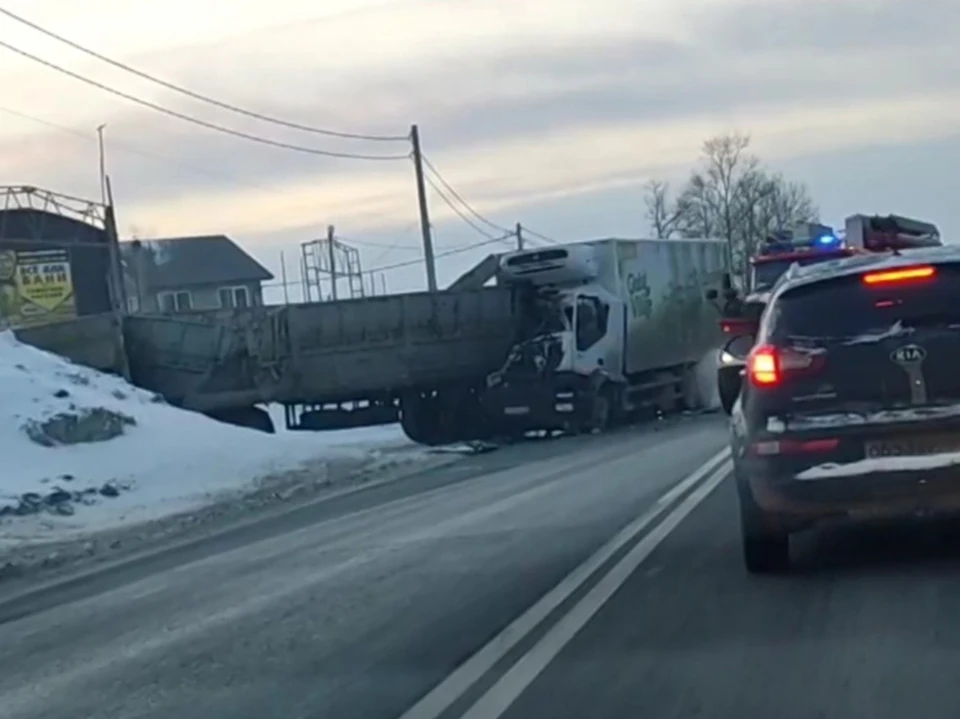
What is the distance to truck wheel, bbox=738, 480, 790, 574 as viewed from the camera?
33.2 feet

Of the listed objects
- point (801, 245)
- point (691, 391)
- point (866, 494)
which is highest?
point (801, 245)

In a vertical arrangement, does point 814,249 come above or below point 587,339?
above

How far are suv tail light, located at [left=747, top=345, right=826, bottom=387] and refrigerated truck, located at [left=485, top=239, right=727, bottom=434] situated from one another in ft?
70.8

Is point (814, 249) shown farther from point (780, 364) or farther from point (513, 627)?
point (513, 627)

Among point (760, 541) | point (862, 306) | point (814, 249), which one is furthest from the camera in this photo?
point (814, 249)

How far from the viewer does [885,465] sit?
381 inches

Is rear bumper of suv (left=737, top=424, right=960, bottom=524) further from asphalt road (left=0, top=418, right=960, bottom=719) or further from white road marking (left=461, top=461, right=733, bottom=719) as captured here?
white road marking (left=461, top=461, right=733, bottom=719)

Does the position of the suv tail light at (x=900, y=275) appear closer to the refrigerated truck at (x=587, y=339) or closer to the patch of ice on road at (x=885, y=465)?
the patch of ice on road at (x=885, y=465)

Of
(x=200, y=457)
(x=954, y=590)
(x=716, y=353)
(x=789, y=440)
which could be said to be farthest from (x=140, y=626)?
(x=716, y=353)

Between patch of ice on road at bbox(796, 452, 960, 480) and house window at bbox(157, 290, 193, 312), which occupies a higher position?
house window at bbox(157, 290, 193, 312)

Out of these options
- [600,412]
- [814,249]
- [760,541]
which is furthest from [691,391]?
[760,541]

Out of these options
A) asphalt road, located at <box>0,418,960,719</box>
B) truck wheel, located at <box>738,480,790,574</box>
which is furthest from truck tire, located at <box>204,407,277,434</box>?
truck wheel, located at <box>738,480,790,574</box>

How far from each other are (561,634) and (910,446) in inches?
90.2

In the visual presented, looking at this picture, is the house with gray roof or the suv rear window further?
the house with gray roof
